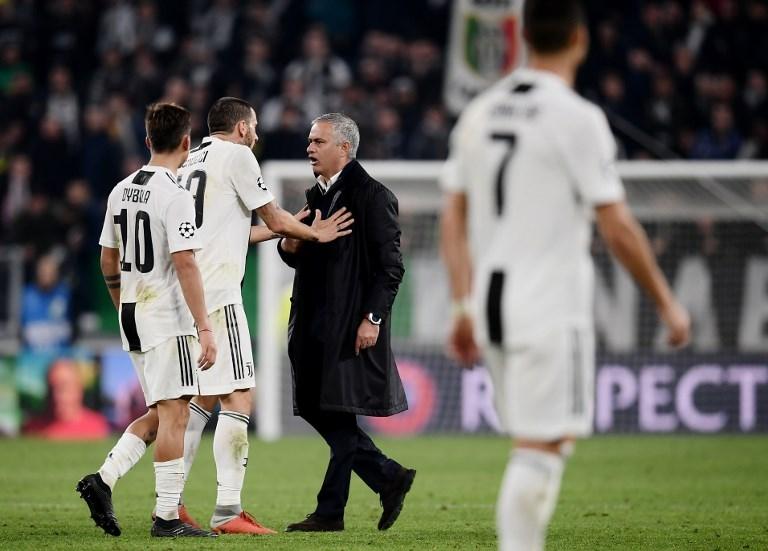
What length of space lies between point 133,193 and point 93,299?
9068 mm

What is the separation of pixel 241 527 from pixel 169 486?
0.48 meters

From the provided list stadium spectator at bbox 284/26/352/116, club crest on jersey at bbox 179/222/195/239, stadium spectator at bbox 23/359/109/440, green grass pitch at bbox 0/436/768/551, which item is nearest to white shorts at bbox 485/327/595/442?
green grass pitch at bbox 0/436/768/551

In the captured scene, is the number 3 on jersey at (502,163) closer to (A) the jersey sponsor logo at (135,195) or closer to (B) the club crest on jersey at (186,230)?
(B) the club crest on jersey at (186,230)

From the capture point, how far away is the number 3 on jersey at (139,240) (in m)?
6.98

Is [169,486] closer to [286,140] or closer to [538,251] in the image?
[538,251]

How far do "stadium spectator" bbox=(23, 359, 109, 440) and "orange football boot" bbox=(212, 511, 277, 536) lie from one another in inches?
320

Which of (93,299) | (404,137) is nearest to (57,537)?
(93,299)

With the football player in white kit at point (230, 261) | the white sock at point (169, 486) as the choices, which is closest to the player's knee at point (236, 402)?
the football player in white kit at point (230, 261)

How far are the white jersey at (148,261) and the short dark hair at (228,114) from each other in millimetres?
624

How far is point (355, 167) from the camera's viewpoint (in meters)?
7.60

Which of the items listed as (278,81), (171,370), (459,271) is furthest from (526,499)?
(278,81)

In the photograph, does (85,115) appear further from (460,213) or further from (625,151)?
(460,213)

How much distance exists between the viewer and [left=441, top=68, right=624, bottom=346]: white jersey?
4578 mm

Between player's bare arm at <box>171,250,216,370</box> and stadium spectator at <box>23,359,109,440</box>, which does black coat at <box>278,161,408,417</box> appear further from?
stadium spectator at <box>23,359,109,440</box>
